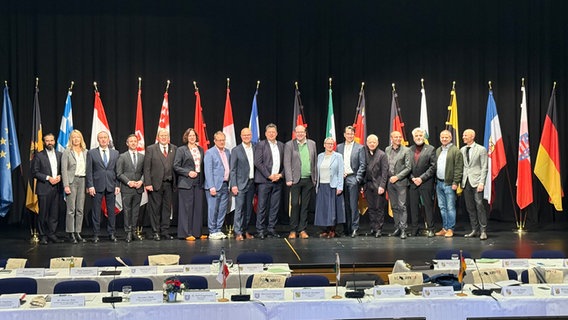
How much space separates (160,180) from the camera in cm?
1085

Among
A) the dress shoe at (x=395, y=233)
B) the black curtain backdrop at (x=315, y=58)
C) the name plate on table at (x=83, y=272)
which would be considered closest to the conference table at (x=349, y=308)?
the name plate on table at (x=83, y=272)

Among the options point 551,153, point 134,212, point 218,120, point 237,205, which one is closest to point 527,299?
point 237,205

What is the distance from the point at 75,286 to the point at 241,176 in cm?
493

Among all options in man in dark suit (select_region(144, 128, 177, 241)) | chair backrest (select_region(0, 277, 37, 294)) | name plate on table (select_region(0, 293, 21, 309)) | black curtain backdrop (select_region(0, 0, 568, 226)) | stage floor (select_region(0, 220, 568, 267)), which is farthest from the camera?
black curtain backdrop (select_region(0, 0, 568, 226))

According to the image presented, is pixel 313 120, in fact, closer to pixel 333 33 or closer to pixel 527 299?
A: pixel 333 33

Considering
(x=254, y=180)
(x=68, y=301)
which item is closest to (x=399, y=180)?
(x=254, y=180)

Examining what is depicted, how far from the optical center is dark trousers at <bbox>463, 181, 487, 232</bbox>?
10953mm

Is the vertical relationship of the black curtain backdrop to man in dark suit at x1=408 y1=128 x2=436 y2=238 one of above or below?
above

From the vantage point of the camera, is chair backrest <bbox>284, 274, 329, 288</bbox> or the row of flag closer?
chair backrest <bbox>284, 274, 329, 288</bbox>

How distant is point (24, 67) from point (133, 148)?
3.26 metres

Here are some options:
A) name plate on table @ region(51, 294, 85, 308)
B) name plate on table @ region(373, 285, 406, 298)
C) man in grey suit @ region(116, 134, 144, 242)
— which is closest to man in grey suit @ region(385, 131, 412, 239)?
man in grey suit @ region(116, 134, 144, 242)

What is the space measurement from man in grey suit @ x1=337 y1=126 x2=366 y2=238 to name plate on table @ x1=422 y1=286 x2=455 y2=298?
5.33 metres

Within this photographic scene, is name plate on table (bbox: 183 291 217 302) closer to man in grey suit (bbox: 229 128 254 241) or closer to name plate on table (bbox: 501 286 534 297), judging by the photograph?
name plate on table (bbox: 501 286 534 297)

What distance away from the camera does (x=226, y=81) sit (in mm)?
13289
